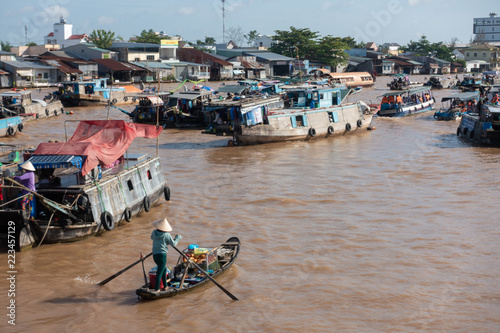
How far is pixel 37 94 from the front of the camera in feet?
158

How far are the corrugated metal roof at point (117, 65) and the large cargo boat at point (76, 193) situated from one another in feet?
152

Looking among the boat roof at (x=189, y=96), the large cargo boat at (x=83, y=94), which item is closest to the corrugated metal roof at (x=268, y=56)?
the large cargo boat at (x=83, y=94)

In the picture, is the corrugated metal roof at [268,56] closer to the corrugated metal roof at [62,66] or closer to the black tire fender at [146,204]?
the corrugated metal roof at [62,66]

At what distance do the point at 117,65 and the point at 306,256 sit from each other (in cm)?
5167

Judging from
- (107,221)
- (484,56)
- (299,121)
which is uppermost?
(484,56)

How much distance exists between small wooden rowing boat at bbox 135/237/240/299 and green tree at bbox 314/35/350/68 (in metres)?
67.2

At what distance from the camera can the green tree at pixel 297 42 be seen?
77.3 metres

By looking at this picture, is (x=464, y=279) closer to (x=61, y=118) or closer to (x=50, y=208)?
→ (x=50, y=208)

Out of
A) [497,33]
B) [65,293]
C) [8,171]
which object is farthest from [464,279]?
[497,33]

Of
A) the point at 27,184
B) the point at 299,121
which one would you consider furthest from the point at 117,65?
the point at 27,184

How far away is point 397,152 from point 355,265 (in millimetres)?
13982

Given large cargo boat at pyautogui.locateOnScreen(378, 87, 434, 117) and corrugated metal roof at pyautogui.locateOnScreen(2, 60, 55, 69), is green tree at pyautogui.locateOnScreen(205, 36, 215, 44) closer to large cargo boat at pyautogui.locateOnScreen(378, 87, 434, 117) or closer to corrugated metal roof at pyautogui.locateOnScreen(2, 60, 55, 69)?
corrugated metal roof at pyautogui.locateOnScreen(2, 60, 55, 69)

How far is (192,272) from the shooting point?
10469mm

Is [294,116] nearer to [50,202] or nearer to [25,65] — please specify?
[50,202]
